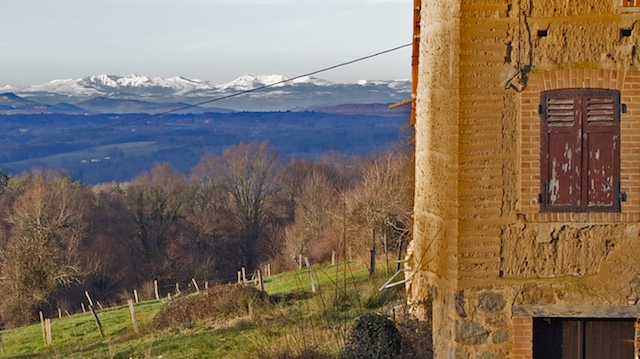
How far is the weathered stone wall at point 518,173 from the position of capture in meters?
9.86

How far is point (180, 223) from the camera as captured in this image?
67.8 metres

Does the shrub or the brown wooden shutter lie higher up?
the brown wooden shutter

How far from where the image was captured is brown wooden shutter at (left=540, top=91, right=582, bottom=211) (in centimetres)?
991

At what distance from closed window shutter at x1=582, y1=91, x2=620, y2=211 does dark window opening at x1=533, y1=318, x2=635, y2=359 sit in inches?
62.2

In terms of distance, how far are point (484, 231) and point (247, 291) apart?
14.9 metres

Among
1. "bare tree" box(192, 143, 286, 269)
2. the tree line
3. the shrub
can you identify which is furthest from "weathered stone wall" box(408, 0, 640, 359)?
"bare tree" box(192, 143, 286, 269)

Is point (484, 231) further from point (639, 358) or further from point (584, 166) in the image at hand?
point (639, 358)

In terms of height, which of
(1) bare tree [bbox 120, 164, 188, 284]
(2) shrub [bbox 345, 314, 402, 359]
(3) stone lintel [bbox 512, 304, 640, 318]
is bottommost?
(1) bare tree [bbox 120, 164, 188, 284]

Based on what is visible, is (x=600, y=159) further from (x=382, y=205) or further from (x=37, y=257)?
(x=37, y=257)

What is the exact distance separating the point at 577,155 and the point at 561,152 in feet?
0.72

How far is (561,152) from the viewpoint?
9.99 meters

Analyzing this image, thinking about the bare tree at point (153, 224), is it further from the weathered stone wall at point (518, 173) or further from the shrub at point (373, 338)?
the weathered stone wall at point (518, 173)

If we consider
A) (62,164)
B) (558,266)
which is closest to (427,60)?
(558,266)

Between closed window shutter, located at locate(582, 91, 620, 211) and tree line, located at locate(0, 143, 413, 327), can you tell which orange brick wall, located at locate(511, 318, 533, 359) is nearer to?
closed window shutter, located at locate(582, 91, 620, 211)
